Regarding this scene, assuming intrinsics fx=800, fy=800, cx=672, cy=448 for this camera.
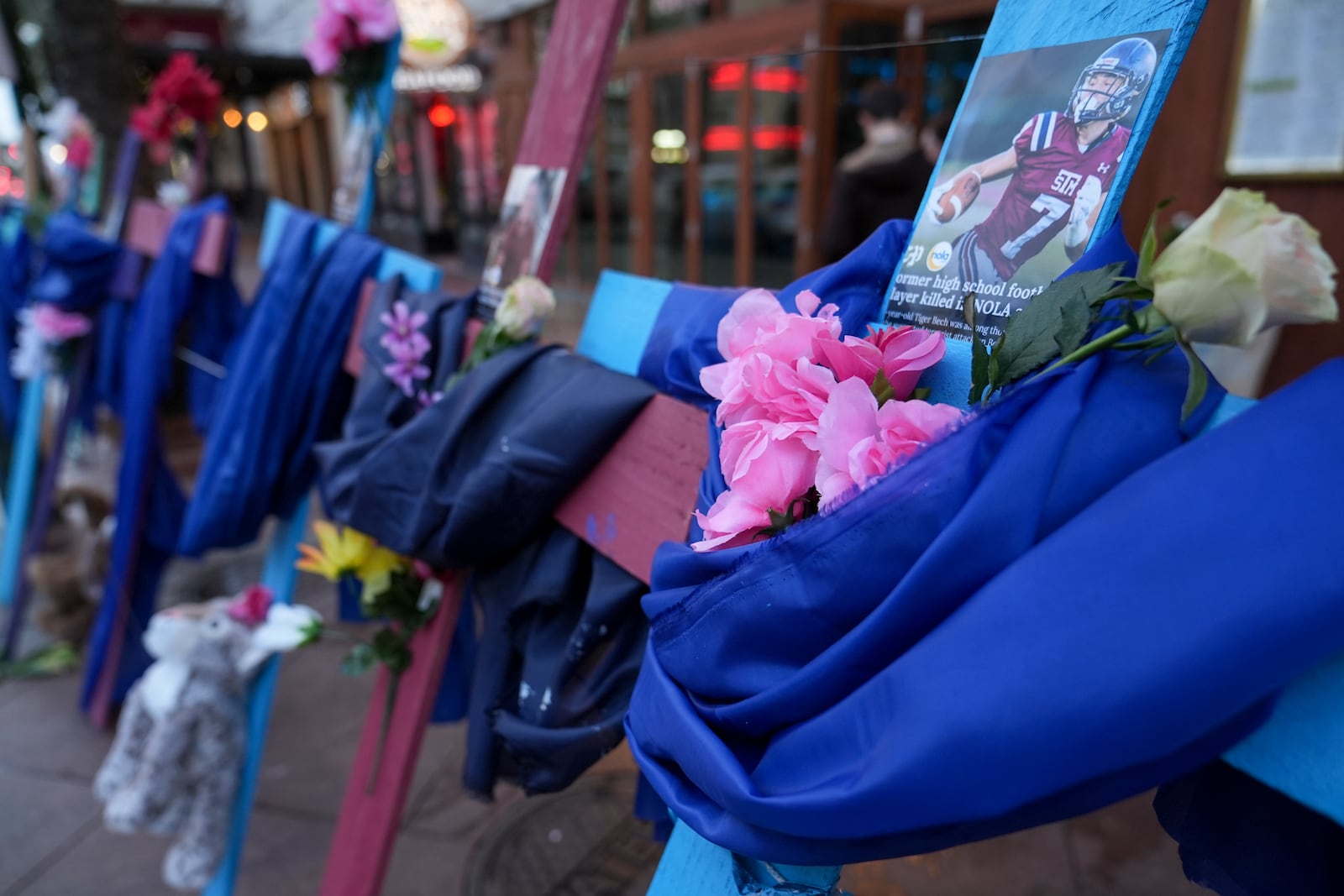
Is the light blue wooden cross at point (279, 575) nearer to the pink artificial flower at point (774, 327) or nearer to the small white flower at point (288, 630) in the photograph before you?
the small white flower at point (288, 630)

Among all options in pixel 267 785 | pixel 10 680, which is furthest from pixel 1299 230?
pixel 10 680

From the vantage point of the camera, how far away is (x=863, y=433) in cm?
56

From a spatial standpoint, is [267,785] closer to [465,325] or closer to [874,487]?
[465,325]

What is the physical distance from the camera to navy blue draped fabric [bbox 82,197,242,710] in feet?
7.86

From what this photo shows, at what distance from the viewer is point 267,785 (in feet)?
7.77

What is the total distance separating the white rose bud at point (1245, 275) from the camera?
42 centimetres

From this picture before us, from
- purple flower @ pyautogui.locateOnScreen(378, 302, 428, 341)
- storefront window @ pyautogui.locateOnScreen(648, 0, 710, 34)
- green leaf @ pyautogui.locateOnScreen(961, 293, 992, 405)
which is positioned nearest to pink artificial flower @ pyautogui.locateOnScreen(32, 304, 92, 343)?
purple flower @ pyautogui.locateOnScreen(378, 302, 428, 341)

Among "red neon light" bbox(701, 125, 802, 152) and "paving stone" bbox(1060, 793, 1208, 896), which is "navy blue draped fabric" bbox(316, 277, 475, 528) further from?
"red neon light" bbox(701, 125, 802, 152)

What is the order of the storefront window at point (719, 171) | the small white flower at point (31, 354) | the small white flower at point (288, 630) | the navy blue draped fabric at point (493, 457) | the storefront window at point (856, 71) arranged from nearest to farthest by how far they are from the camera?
1. the navy blue draped fabric at point (493, 457)
2. the small white flower at point (288, 630)
3. the small white flower at point (31, 354)
4. the storefront window at point (856, 71)
5. the storefront window at point (719, 171)

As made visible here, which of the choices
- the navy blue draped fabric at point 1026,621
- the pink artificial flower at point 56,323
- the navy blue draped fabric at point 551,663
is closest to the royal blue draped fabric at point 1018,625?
the navy blue draped fabric at point 1026,621

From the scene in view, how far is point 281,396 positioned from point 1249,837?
68.8 inches

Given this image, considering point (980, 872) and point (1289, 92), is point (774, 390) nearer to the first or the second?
point (980, 872)

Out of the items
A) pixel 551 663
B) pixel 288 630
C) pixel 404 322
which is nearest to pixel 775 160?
pixel 404 322

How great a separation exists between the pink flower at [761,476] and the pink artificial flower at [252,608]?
5.26 feet
